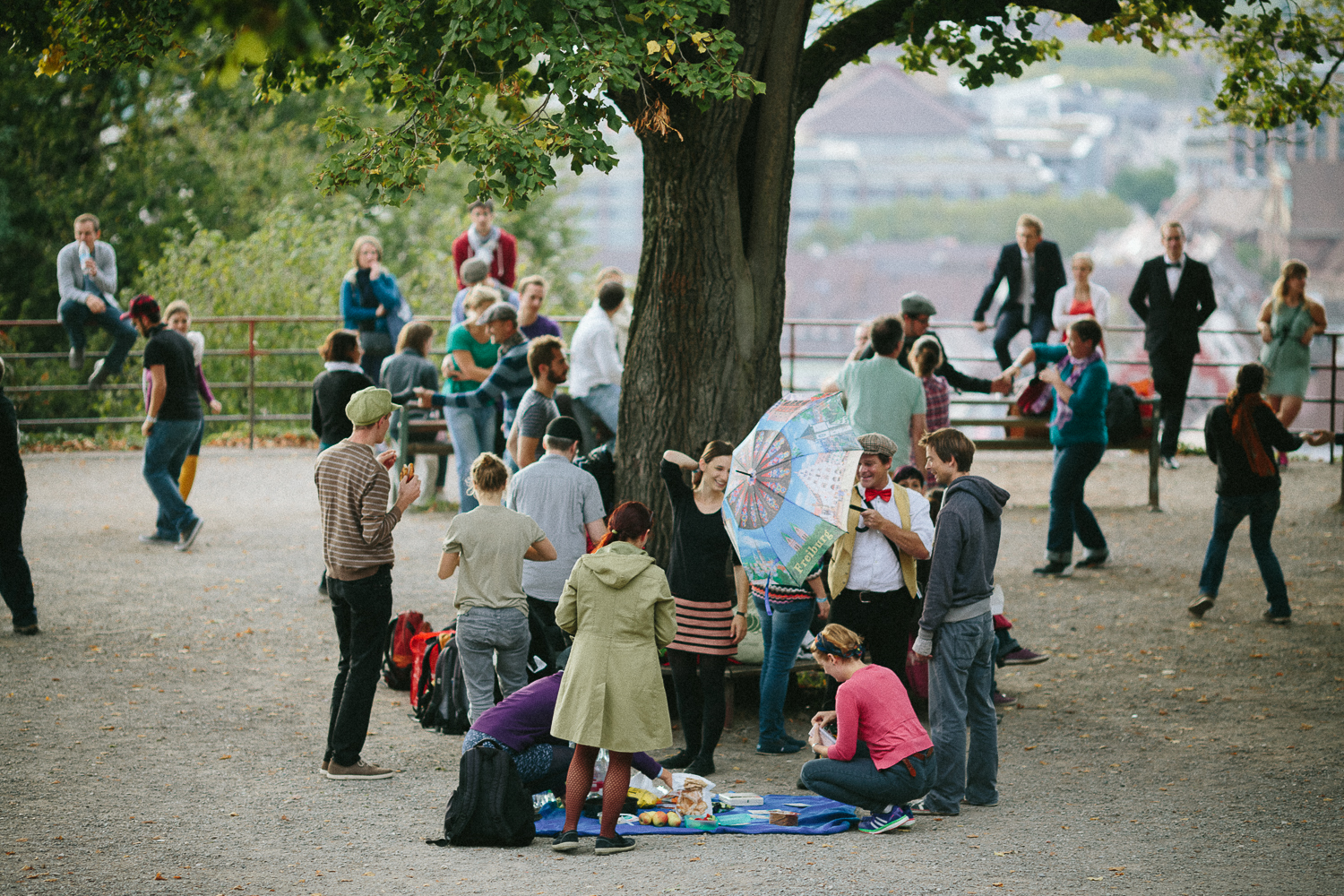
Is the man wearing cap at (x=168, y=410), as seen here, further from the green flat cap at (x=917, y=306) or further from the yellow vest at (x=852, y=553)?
the yellow vest at (x=852, y=553)

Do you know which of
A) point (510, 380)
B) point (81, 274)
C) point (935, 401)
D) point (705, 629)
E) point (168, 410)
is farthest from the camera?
point (81, 274)

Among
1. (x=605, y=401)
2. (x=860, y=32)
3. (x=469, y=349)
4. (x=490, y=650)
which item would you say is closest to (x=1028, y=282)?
(x=605, y=401)

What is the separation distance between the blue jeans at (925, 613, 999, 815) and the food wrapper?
3.37ft

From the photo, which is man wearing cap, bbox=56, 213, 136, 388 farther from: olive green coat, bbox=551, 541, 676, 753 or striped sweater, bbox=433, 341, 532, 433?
olive green coat, bbox=551, 541, 676, 753

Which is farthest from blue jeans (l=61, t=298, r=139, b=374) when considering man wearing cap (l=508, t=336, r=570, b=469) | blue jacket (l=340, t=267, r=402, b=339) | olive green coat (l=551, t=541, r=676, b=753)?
olive green coat (l=551, t=541, r=676, b=753)

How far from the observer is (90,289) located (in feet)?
51.1

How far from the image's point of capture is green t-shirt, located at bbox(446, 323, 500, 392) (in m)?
11.6

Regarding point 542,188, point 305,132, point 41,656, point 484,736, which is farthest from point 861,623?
point 305,132

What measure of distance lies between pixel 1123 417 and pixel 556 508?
7.37 m

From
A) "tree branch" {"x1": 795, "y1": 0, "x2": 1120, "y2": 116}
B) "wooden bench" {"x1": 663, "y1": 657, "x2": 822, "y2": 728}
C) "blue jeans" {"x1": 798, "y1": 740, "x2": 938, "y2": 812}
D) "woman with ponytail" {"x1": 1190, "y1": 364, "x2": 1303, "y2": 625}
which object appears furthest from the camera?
"woman with ponytail" {"x1": 1190, "y1": 364, "x2": 1303, "y2": 625}

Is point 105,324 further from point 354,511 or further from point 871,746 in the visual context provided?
point 871,746

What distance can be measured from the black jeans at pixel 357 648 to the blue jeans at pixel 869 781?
2194 millimetres

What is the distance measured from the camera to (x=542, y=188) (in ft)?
22.9

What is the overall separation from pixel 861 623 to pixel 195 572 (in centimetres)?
612
